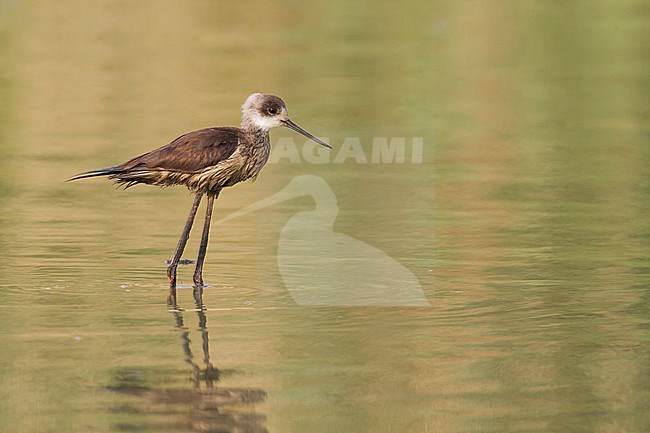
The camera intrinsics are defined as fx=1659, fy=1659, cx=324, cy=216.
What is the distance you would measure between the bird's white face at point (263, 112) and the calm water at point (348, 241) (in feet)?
2.89

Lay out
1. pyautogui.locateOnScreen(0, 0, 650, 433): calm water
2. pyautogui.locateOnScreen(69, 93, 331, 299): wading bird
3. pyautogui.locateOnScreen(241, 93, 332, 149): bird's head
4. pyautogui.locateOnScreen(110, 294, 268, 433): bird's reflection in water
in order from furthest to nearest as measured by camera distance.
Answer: pyautogui.locateOnScreen(241, 93, 332, 149): bird's head < pyautogui.locateOnScreen(69, 93, 331, 299): wading bird < pyautogui.locateOnScreen(0, 0, 650, 433): calm water < pyautogui.locateOnScreen(110, 294, 268, 433): bird's reflection in water

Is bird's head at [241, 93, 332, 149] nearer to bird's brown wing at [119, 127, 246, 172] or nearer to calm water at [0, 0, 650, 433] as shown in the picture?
bird's brown wing at [119, 127, 246, 172]

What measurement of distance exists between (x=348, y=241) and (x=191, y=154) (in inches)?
70.1

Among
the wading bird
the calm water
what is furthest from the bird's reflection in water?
the wading bird

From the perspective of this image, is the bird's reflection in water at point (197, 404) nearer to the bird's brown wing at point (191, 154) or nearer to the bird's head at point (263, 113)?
the bird's brown wing at point (191, 154)

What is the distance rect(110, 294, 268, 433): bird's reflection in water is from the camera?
6.39 m

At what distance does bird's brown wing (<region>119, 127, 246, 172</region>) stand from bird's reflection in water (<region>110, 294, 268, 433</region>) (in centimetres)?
216

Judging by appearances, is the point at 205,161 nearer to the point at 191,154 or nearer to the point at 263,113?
the point at 191,154

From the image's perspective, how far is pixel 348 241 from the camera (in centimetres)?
1088

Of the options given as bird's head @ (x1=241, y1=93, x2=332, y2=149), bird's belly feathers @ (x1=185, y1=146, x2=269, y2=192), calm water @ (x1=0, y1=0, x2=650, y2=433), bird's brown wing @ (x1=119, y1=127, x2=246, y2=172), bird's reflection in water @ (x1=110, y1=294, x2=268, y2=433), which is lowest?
calm water @ (x1=0, y1=0, x2=650, y2=433)

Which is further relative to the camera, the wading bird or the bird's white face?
the bird's white face

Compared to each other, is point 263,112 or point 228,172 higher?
point 263,112

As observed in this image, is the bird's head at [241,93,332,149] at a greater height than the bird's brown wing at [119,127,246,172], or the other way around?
the bird's head at [241,93,332,149]

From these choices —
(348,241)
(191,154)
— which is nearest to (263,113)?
(191,154)
